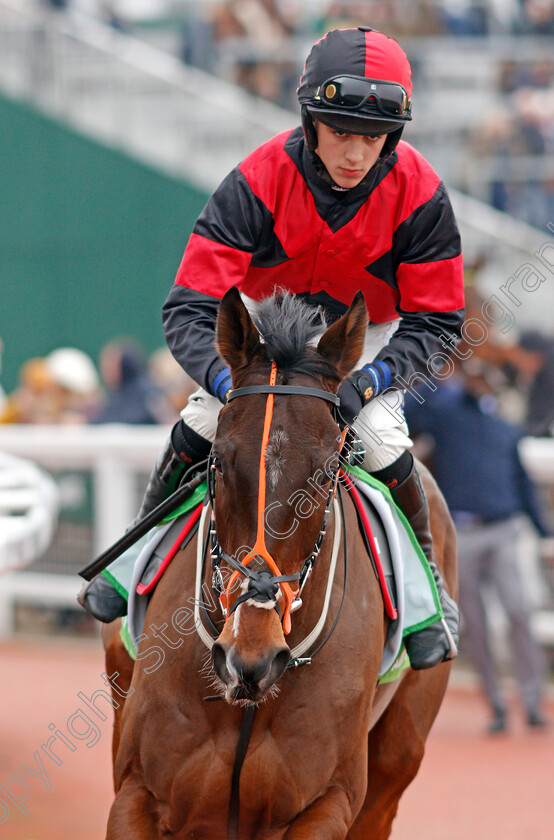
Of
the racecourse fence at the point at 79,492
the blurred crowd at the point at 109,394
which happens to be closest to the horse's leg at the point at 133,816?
the racecourse fence at the point at 79,492

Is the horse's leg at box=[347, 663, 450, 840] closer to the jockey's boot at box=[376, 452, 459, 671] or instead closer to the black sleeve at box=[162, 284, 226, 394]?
the jockey's boot at box=[376, 452, 459, 671]

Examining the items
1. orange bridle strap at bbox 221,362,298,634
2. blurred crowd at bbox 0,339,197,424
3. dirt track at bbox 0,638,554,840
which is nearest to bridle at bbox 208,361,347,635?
orange bridle strap at bbox 221,362,298,634

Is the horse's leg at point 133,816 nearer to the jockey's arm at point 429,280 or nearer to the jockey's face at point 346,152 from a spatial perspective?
the jockey's arm at point 429,280

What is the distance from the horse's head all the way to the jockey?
177mm

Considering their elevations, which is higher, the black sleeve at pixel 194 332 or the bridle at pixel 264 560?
the black sleeve at pixel 194 332

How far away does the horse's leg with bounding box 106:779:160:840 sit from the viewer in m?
3.17

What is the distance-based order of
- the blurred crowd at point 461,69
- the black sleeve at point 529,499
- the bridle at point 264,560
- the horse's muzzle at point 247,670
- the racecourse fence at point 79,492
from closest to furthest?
1. the horse's muzzle at point 247,670
2. the bridle at point 264,560
3. the black sleeve at point 529,499
4. the racecourse fence at point 79,492
5. the blurred crowd at point 461,69

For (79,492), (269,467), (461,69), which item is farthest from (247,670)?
(461,69)

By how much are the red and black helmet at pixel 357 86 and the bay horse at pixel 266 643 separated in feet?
1.99

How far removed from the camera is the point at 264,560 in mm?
2836

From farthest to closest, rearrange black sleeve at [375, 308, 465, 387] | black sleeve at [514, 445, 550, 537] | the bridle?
black sleeve at [514, 445, 550, 537], black sleeve at [375, 308, 465, 387], the bridle

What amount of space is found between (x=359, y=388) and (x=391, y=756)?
5.39ft

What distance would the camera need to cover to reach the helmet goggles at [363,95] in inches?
133

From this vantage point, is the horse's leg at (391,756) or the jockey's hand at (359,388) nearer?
the jockey's hand at (359,388)
